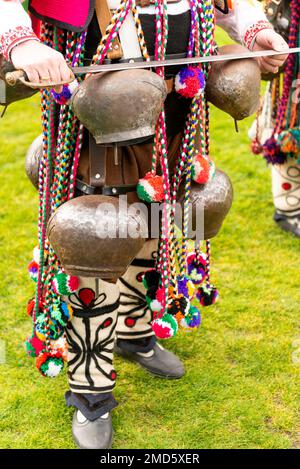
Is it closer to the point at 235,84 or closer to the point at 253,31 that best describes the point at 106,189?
the point at 235,84

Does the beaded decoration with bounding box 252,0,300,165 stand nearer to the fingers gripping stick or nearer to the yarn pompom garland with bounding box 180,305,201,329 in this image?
the yarn pompom garland with bounding box 180,305,201,329

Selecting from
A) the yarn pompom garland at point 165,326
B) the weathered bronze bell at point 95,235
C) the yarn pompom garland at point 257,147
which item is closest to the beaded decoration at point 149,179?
the yarn pompom garland at point 165,326

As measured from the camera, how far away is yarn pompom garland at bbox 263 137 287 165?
10.6 feet

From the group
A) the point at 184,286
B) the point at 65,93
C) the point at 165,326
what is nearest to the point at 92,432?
the point at 165,326

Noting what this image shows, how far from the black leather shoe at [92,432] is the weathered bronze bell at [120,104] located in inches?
36.7

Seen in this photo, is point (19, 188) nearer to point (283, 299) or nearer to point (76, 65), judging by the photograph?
point (283, 299)

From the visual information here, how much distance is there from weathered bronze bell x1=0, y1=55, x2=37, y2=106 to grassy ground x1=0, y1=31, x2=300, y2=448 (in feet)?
3.34

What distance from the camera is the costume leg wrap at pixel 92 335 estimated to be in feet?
6.84

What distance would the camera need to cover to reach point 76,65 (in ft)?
6.00

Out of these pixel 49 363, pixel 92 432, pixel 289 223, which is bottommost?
pixel 289 223

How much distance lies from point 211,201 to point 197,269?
27 centimetres

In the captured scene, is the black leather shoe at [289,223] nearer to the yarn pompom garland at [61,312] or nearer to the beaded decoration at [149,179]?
the beaded decoration at [149,179]

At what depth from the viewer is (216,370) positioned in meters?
2.53

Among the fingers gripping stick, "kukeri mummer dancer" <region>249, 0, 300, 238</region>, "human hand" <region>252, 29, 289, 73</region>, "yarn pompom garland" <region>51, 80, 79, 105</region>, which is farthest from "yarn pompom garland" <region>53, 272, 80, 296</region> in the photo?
"kukeri mummer dancer" <region>249, 0, 300, 238</region>
